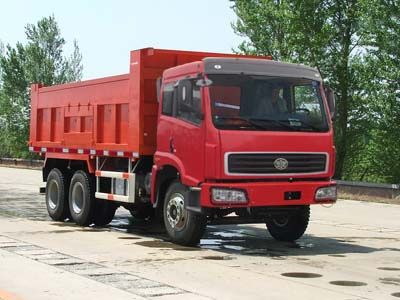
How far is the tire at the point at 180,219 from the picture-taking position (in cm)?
1059

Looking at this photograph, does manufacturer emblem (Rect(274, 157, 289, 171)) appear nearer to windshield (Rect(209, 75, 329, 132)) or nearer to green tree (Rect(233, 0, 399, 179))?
windshield (Rect(209, 75, 329, 132))

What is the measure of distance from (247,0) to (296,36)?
507 centimetres

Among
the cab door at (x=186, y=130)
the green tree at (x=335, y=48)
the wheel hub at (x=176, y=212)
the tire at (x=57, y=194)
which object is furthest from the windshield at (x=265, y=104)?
the green tree at (x=335, y=48)

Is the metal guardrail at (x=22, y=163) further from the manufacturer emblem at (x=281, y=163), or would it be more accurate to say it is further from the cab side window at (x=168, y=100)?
the manufacturer emblem at (x=281, y=163)

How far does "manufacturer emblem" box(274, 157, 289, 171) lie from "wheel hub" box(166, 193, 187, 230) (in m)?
1.60

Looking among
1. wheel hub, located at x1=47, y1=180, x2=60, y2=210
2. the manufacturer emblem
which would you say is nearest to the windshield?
the manufacturer emblem

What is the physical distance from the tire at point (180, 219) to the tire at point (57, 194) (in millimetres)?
4076

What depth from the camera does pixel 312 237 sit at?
12656mm

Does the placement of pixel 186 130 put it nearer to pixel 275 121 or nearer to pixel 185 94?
pixel 185 94

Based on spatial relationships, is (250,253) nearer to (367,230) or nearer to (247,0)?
(367,230)

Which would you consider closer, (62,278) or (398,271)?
(62,278)

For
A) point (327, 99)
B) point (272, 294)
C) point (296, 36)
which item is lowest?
point (272, 294)

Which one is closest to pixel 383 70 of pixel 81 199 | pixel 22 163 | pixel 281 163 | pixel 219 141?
pixel 81 199

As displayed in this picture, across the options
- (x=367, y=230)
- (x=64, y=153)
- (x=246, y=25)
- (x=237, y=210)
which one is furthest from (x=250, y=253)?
(x=246, y=25)
